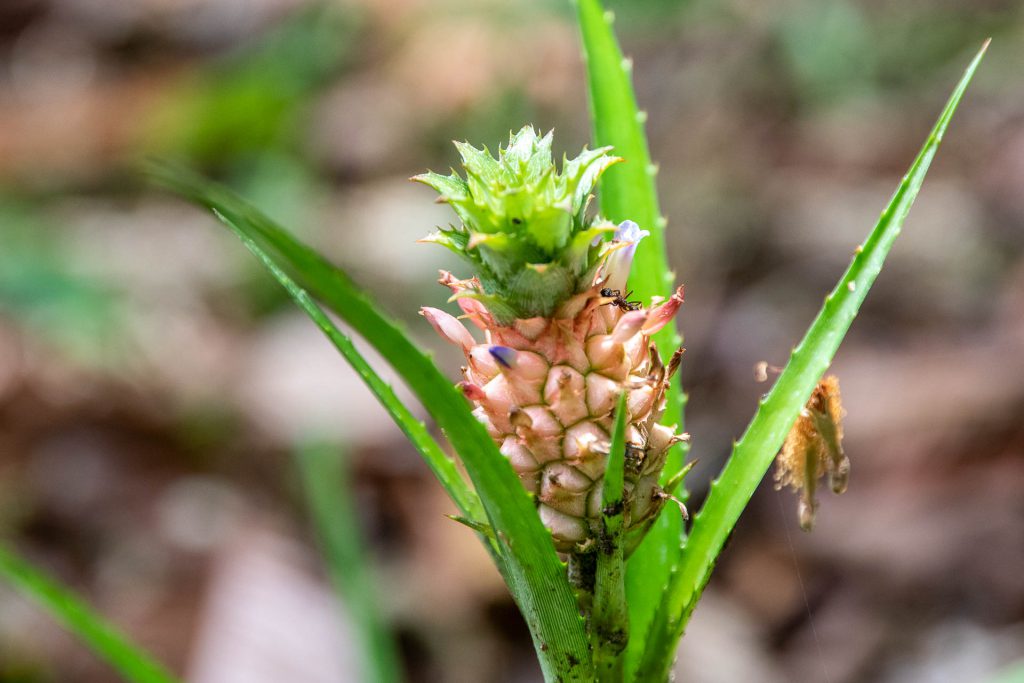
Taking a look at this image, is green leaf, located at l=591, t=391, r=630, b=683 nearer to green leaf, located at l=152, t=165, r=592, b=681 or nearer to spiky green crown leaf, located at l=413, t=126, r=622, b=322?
green leaf, located at l=152, t=165, r=592, b=681

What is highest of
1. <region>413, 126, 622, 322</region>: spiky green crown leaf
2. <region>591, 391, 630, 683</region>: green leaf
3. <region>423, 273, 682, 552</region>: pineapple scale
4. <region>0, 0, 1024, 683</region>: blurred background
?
<region>0, 0, 1024, 683</region>: blurred background

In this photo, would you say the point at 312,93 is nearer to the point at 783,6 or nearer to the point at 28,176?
the point at 28,176

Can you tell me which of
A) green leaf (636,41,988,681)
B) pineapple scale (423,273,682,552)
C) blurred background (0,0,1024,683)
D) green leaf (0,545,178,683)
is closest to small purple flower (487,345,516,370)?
pineapple scale (423,273,682,552)

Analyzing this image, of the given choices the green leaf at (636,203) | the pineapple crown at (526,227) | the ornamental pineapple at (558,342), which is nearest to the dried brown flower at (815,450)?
the green leaf at (636,203)

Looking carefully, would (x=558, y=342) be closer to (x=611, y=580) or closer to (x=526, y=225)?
(x=526, y=225)

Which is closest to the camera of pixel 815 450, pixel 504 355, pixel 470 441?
pixel 470 441

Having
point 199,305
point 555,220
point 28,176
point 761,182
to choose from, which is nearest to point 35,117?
point 28,176

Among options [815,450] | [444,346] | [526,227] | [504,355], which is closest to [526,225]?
[526,227]
